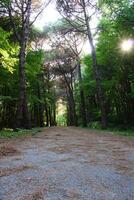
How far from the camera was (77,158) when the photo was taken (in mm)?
7477

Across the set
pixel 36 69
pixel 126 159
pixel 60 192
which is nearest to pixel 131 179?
pixel 60 192

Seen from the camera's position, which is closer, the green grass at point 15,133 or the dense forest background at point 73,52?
the green grass at point 15,133

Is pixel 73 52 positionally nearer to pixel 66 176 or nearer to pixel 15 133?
pixel 15 133

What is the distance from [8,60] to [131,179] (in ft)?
33.5

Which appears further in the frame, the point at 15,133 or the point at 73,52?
the point at 73,52

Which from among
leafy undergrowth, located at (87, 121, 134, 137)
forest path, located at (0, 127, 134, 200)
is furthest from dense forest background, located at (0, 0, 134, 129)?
forest path, located at (0, 127, 134, 200)

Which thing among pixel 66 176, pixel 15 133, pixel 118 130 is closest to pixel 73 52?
pixel 118 130

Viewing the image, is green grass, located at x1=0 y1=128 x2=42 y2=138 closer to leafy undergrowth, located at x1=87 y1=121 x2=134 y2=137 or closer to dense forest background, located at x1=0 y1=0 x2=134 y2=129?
dense forest background, located at x1=0 y1=0 x2=134 y2=129

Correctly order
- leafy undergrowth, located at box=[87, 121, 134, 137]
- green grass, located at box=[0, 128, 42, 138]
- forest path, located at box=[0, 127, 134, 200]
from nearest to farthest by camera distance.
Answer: forest path, located at box=[0, 127, 134, 200]
green grass, located at box=[0, 128, 42, 138]
leafy undergrowth, located at box=[87, 121, 134, 137]

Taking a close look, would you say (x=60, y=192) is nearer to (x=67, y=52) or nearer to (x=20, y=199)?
(x=20, y=199)

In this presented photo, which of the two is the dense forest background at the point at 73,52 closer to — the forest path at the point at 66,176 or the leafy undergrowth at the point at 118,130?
the leafy undergrowth at the point at 118,130

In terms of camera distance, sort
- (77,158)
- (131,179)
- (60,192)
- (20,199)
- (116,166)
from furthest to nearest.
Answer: (77,158) → (116,166) → (131,179) → (60,192) → (20,199)

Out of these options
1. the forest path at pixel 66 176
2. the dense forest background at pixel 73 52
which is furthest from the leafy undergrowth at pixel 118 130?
the forest path at pixel 66 176

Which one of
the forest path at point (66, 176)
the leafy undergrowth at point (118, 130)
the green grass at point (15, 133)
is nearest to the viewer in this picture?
the forest path at point (66, 176)
